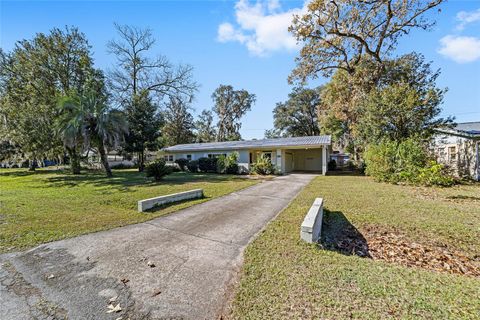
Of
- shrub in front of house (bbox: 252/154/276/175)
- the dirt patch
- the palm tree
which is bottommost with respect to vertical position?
the dirt patch

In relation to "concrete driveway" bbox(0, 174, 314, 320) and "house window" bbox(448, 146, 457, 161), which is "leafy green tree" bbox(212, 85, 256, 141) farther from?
"concrete driveway" bbox(0, 174, 314, 320)

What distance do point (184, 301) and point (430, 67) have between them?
21706 mm

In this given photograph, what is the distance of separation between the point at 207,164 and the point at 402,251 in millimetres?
17185

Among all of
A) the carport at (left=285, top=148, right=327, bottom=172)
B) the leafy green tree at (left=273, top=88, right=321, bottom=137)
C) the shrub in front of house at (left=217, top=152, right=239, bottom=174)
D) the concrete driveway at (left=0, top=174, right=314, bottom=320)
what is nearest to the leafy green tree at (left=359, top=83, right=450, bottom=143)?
the carport at (left=285, top=148, right=327, bottom=172)

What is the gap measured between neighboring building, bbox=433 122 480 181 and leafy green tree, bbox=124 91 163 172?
76.5 feet

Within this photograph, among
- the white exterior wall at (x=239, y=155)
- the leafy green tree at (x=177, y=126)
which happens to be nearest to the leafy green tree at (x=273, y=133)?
the leafy green tree at (x=177, y=126)

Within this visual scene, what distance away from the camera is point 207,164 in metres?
20.0

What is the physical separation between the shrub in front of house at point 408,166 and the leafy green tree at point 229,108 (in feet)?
96.9

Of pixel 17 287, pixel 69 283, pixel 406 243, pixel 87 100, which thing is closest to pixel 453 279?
pixel 406 243

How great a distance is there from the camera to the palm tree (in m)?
13.9

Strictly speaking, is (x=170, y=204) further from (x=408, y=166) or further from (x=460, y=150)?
(x=460, y=150)

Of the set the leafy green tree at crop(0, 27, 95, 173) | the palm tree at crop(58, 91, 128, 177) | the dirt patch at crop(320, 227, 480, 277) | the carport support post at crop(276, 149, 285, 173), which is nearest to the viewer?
the dirt patch at crop(320, 227, 480, 277)

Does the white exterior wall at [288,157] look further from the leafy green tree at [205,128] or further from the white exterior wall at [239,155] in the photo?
the leafy green tree at [205,128]

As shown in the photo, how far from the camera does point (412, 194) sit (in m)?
8.88
